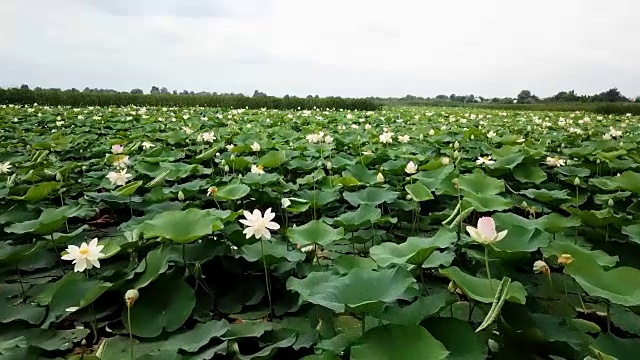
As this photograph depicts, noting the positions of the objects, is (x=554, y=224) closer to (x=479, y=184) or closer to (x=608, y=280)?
(x=608, y=280)

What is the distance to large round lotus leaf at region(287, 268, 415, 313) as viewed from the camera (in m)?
0.97

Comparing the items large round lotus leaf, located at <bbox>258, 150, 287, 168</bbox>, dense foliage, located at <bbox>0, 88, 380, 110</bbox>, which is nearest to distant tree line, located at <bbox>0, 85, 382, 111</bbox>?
dense foliage, located at <bbox>0, 88, 380, 110</bbox>

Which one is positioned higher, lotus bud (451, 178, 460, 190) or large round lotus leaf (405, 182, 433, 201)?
lotus bud (451, 178, 460, 190)

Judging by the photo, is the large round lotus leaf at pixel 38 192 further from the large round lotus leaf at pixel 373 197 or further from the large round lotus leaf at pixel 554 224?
the large round lotus leaf at pixel 554 224

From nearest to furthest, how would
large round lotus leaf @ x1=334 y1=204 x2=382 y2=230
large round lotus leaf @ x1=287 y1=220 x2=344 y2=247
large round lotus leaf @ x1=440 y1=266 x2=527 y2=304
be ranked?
large round lotus leaf @ x1=440 y1=266 x2=527 y2=304
large round lotus leaf @ x1=287 y1=220 x2=344 y2=247
large round lotus leaf @ x1=334 y1=204 x2=382 y2=230

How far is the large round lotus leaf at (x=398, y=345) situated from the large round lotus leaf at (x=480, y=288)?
0.17 metres

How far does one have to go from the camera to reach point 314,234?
153 cm

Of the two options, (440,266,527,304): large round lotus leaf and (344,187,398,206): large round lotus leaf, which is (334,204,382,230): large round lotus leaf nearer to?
(344,187,398,206): large round lotus leaf

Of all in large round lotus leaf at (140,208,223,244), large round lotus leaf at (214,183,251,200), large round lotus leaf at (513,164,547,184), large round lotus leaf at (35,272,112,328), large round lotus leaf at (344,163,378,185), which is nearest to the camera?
large round lotus leaf at (35,272,112,328)

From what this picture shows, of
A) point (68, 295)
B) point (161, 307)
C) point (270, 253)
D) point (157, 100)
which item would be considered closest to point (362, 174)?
point (270, 253)

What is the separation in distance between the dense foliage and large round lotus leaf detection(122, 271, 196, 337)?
683 inches

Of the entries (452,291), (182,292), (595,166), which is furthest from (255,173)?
(595,166)

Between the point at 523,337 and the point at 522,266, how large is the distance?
0.52m

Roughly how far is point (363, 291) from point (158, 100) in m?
19.9
